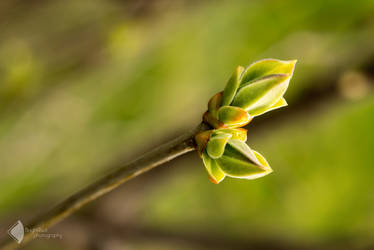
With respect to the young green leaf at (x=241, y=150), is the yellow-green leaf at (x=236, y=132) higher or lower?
higher

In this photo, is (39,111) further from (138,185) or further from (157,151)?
(157,151)

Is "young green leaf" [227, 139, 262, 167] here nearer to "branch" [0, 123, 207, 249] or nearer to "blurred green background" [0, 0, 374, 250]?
"branch" [0, 123, 207, 249]

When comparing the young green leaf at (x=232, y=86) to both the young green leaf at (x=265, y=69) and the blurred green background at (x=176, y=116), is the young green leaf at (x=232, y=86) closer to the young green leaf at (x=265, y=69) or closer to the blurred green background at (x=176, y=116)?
the young green leaf at (x=265, y=69)

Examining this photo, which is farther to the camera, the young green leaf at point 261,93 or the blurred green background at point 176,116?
the blurred green background at point 176,116

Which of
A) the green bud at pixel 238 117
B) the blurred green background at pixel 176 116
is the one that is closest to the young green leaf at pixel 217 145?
the green bud at pixel 238 117

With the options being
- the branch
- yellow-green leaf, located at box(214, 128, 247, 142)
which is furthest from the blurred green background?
yellow-green leaf, located at box(214, 128, 247, 142)

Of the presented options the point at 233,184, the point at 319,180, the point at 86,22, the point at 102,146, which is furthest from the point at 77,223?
the point at 319,180

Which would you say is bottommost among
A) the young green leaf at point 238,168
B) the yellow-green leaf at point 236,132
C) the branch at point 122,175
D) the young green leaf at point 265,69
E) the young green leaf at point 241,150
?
the branch at point 122,175

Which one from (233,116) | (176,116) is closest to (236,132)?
(233,116)
